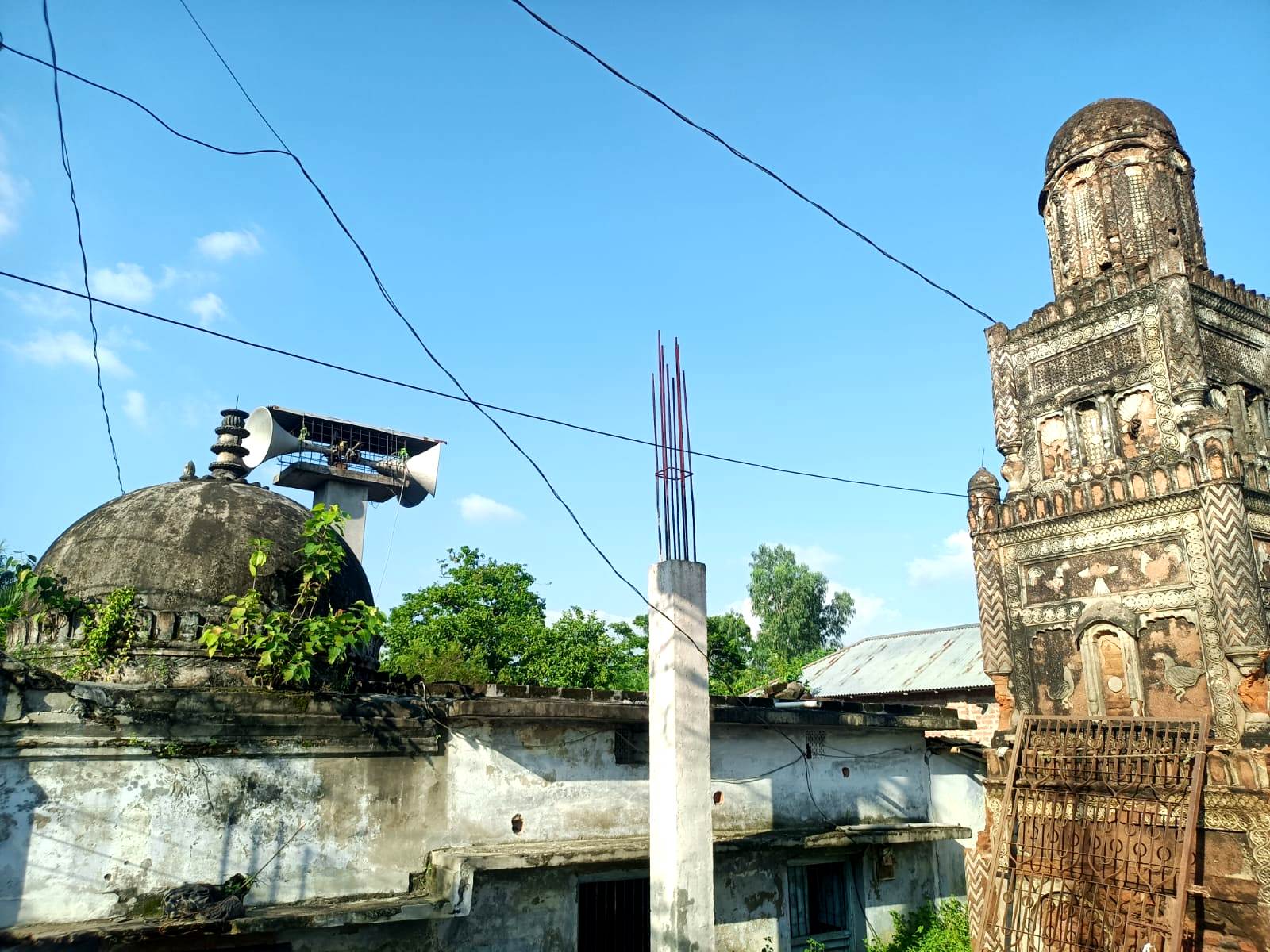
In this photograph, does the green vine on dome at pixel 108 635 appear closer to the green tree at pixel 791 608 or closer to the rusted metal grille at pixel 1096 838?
the rusted metal grille at pixel 1096 838

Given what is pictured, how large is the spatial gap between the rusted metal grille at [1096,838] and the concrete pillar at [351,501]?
22.4m

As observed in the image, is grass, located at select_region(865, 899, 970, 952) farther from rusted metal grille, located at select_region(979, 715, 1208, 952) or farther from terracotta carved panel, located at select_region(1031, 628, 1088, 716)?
terracotta carved panel, located at select_region(1031, 628, 1088, 716)

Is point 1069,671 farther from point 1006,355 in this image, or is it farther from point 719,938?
point 719,938

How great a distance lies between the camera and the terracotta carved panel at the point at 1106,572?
48.0 feet

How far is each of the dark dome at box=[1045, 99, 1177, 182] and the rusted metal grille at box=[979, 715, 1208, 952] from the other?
11842mm

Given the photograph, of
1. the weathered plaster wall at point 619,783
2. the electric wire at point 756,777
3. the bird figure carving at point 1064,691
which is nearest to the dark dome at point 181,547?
the weathered plaster wall at point 619,783

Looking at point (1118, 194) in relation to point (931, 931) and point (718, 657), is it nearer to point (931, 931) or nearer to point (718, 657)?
point (931, 931)

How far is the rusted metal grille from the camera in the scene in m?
11.6

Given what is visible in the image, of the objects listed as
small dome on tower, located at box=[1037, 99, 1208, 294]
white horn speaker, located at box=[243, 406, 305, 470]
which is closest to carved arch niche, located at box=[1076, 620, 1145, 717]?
small dome on tower, located at box=[1037, 99, 1208, 294]

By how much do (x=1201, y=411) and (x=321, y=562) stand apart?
1424 centimetres

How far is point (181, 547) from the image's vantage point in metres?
12.1

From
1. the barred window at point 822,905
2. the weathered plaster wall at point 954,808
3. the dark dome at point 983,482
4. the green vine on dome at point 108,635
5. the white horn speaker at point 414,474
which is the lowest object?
the barred window at point 822,905

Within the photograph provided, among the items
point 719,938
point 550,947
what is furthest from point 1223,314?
point 550,947

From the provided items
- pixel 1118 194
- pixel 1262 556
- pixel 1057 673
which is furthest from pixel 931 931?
pixel 1118 194
